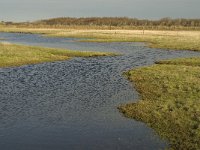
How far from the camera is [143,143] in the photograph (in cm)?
1798

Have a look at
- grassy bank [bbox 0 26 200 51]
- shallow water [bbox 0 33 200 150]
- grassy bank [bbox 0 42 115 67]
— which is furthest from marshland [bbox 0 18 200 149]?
grassy bank [bbox 0 26 200 51]

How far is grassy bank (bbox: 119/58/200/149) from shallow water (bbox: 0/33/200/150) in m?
0.77

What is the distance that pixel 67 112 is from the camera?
2372 cm

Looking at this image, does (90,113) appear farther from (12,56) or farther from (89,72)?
(12,56)

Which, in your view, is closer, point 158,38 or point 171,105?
point 171,105

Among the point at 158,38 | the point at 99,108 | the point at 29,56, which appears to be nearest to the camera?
the point at 99,108

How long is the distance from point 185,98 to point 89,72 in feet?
57.1

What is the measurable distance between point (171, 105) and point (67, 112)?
6.82m

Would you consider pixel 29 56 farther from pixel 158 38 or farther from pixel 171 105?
pixel 158 38

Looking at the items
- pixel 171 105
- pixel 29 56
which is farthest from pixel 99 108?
pixel 29 56

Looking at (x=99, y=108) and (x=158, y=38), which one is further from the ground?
→ (x=99, y=108)

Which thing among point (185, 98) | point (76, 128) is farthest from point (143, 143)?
→ point (185, 98)

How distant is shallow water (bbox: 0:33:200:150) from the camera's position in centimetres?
1808

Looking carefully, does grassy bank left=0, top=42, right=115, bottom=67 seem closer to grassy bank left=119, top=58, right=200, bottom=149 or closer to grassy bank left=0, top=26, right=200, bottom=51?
grassy bank left=119, top=58, right=200, bottom=149
